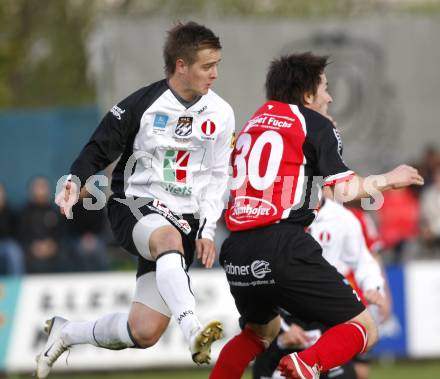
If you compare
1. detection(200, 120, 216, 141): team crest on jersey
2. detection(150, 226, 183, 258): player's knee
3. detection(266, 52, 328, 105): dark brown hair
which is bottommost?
detection(150, 226, 183, 258): player's knee

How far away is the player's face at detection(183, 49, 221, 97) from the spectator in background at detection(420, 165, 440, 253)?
7969 mm

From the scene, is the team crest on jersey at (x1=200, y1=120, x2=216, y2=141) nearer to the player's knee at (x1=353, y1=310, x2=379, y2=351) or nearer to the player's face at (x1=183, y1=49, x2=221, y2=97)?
the player's face at (x1=183, y1=49, x2=221, y2=97)

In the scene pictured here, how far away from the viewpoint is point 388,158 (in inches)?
623

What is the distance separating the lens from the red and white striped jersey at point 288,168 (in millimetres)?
6598

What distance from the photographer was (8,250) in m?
13.5

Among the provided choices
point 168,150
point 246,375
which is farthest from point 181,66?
point 246,375

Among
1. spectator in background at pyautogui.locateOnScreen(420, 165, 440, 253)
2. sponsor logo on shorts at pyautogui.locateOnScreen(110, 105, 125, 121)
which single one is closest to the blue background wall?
spectator in background at pyautogui.locateOnScreen(420, 165, 440, 253)

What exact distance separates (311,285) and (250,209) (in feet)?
1.85

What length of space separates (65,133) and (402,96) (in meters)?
4.66

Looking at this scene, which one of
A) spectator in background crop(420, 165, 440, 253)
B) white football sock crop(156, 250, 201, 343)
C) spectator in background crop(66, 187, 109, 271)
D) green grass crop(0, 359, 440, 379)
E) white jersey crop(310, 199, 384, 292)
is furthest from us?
spectator in background crop(420, 165, 440, 253)

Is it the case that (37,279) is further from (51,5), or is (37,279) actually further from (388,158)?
(51,5)

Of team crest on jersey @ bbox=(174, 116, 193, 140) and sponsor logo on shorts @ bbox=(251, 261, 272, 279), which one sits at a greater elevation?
team crest on jersey @ bbox=(174, 116, 193, 140)

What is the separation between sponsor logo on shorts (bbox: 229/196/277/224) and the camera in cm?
666

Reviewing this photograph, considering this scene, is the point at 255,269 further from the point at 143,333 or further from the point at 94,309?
the point at 94,309
